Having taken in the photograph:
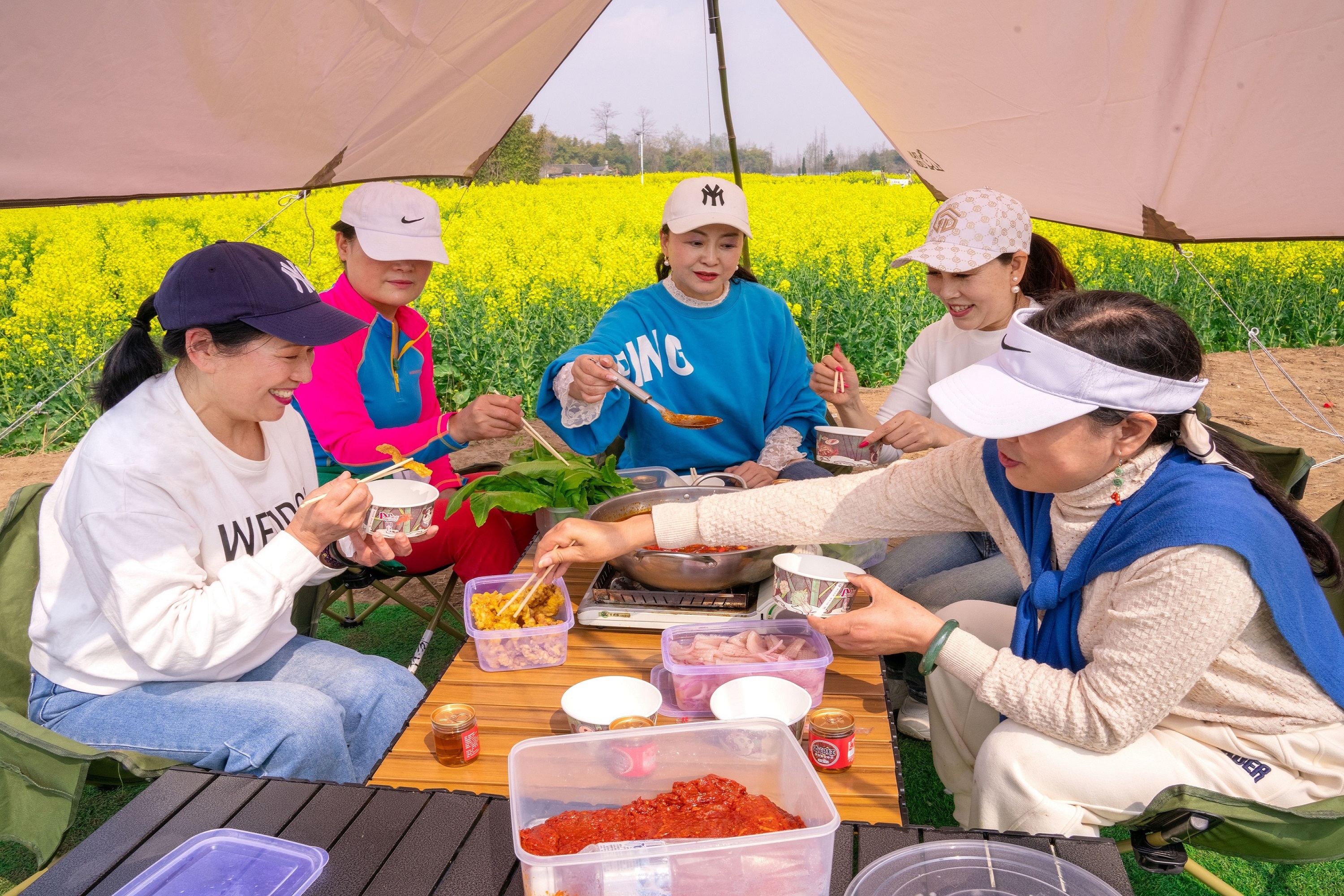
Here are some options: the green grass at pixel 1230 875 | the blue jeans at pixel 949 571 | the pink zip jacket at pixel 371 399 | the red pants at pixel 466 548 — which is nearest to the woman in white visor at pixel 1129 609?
the green grass at pixel 1230 875

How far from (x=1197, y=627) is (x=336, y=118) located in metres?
3.22

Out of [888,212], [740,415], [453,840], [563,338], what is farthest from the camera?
[888,212]

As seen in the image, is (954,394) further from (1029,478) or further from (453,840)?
(453,840)

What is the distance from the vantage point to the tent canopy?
2373 mm

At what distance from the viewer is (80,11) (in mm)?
2033

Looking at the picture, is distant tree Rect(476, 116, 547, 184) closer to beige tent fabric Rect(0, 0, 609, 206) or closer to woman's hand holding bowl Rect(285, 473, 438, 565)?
beige tent fabric Rect(0, 0, 609, 206)

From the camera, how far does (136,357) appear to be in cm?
227

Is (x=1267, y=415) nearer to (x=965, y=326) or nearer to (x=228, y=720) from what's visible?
(x=965, y=326)

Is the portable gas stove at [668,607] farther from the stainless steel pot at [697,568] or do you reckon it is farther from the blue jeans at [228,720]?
the blue jeans at [228,720]

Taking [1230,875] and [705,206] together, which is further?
[705,206]

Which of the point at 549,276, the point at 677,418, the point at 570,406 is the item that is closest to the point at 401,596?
the point at 570,406

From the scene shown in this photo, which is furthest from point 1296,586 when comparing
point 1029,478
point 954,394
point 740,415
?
point 740,415

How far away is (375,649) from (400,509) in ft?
7.17

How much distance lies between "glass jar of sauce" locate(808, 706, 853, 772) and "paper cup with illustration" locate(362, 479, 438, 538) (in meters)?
1.06
